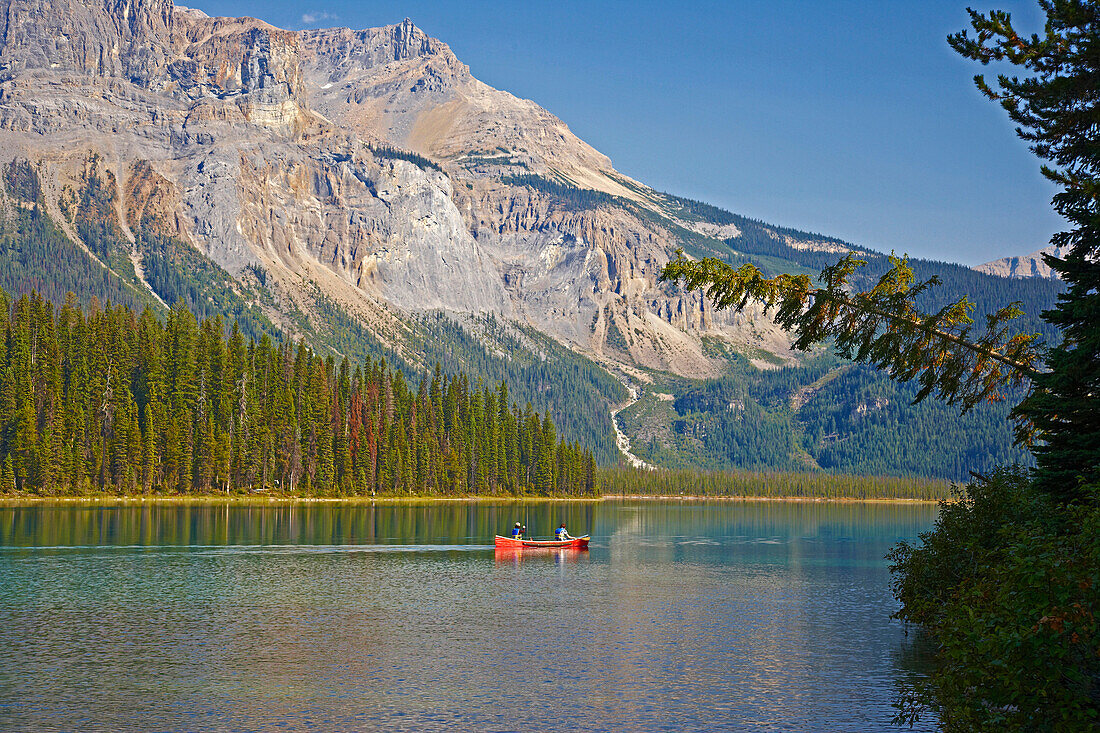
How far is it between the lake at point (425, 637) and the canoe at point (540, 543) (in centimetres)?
160

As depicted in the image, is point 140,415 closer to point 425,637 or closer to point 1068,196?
point 425,637

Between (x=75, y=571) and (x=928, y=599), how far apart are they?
6072cm

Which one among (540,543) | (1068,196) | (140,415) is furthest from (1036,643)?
(140,415)

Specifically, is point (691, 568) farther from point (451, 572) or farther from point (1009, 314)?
point (1009, 314)

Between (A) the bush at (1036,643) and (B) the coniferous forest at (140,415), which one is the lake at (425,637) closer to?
(A) the bush at (1036,643)

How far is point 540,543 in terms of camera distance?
110 m

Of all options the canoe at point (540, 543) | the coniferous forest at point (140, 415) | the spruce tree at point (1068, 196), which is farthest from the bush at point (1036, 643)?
the coniferous forest at point (140, 415)

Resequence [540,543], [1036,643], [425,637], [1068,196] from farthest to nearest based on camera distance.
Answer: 1. [540,543]
2. [425,637]
3. [1068,196]
4. [1036,643]

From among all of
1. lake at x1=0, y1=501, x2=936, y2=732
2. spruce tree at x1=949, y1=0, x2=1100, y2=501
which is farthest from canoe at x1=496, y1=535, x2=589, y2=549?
spruce tree at x1=949, y1=0, x2=1100, y2=501

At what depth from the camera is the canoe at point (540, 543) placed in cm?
10862

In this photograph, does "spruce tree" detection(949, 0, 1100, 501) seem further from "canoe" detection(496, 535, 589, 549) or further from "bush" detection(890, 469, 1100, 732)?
"canoe" detection(496, 535, 589, 549)

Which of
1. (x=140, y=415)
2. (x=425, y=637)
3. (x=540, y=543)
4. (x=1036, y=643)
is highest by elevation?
(x=140, y=415)

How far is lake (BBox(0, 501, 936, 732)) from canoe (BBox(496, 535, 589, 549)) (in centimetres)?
160

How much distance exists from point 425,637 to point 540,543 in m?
55.5
